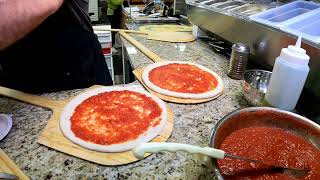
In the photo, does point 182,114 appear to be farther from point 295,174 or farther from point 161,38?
point 161,38

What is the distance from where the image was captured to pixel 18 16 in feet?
2.84

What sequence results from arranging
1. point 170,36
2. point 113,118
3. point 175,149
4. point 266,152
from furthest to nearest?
point 170,36
point 113,118
point 266,152
point 175,149

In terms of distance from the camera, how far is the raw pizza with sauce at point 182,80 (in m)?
1.27

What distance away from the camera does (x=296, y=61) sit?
3.02ft

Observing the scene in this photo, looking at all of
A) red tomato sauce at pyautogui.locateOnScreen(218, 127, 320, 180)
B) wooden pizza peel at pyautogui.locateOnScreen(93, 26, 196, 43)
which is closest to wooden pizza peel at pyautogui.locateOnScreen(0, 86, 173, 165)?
red tomato sauce at pyautogui.locateOnScreen(218, 127, 320, 180)

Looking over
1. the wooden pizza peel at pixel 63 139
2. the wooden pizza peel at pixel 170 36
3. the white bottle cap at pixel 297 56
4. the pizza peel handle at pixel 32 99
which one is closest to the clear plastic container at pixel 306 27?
the white bottle cap at pixel 297 56

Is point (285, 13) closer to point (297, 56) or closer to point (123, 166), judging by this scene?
point (297, 56)

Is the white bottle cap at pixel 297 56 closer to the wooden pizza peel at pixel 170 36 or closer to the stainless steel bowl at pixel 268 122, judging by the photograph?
the stainless steel bowl at pixel 268 122

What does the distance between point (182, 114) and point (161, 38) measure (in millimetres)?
1125

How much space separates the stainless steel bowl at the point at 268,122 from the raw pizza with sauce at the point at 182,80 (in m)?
0.39

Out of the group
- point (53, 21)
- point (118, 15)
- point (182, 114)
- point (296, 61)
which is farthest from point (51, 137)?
point (118, 15)

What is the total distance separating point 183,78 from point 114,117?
0.50 m

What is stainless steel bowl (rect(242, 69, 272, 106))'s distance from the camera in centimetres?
111

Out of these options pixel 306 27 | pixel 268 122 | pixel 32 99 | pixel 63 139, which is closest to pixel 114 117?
pixel 63 139
